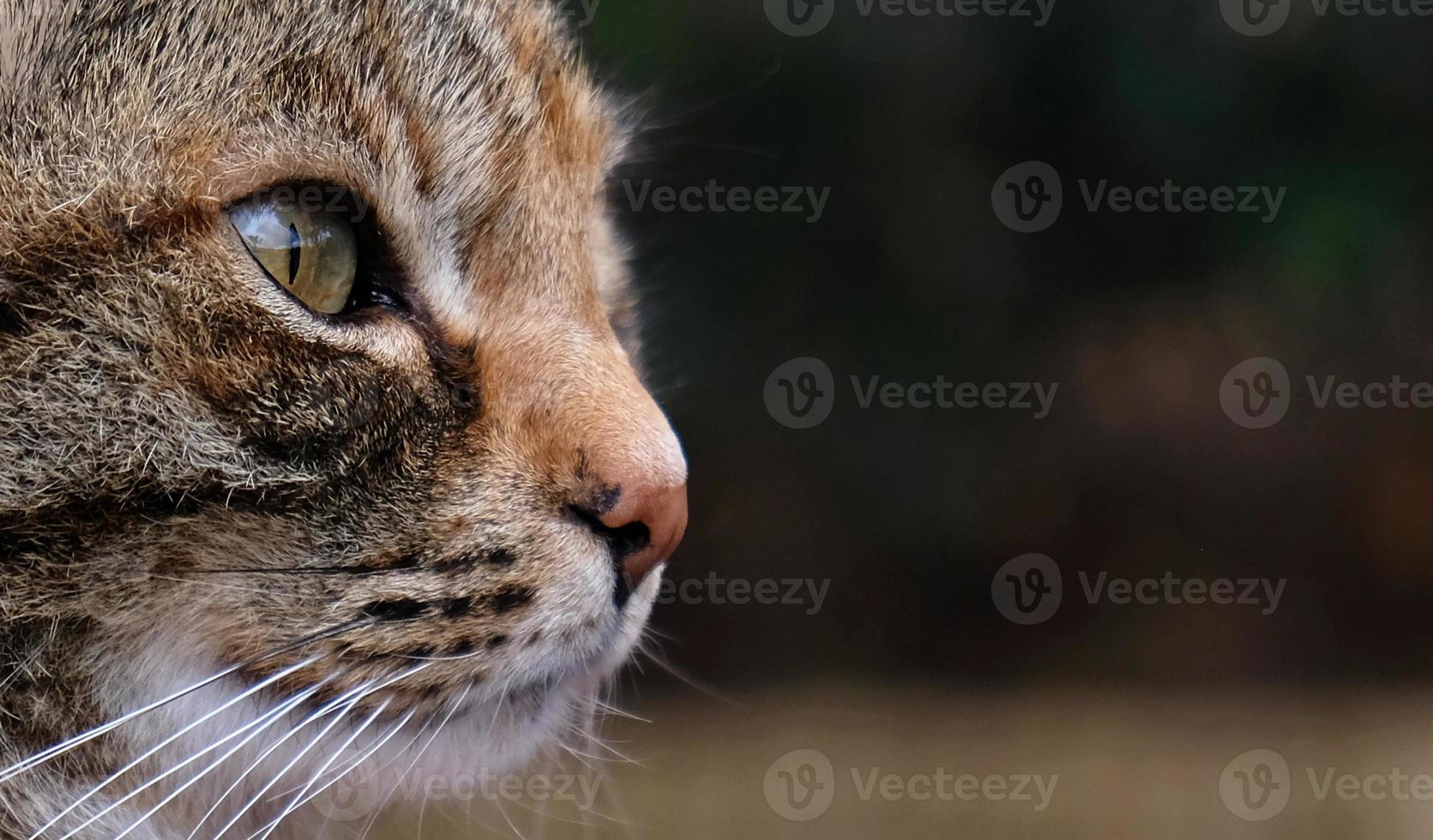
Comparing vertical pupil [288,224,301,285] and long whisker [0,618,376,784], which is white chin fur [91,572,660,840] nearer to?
long whisker [0,618,376,784]

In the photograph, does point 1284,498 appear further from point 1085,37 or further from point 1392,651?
point 1085,37

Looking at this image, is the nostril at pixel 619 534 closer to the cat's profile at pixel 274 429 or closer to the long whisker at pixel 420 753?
the cat's profile at pixel 274 429

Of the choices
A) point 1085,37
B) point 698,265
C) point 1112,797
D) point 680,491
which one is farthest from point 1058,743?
point 680,491

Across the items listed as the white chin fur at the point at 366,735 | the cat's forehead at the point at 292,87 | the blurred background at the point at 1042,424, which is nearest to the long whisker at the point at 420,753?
A: the white chin fur at the point at 366,735

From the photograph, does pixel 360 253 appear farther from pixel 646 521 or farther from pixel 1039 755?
pixel 1039 755

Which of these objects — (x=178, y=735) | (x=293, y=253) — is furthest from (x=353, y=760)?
(x=293, y=253)

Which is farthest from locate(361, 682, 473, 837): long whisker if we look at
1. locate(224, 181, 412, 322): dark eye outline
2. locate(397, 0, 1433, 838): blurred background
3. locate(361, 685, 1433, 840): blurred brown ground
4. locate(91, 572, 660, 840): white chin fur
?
locate(397, 0, 1433, 838): blurred background
